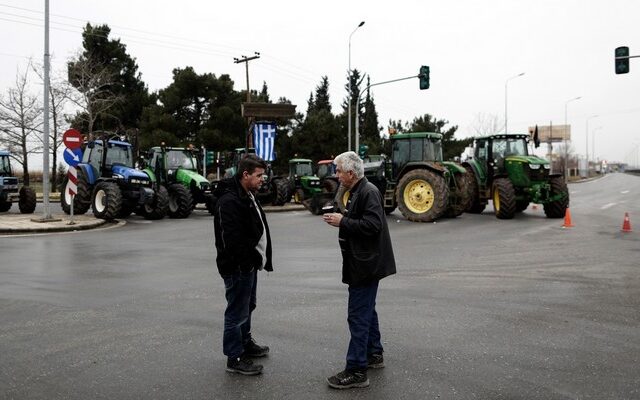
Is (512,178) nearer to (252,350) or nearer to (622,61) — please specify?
(622,61)

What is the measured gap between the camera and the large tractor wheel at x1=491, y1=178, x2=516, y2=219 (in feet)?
56.3

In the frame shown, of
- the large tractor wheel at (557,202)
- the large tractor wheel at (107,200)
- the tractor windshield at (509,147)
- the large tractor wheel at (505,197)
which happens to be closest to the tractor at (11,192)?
the large tractor wheel at (107,200)

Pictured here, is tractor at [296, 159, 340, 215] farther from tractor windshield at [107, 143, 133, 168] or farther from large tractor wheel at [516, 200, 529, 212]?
large tractor wheel at [516, 200, 529, 212]

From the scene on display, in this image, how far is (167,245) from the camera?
12672mm

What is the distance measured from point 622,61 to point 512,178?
8.65 meters

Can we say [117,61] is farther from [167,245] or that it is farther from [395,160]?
[167,245]

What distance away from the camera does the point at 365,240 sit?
4.42 metres

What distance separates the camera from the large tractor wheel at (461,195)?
60.4ft

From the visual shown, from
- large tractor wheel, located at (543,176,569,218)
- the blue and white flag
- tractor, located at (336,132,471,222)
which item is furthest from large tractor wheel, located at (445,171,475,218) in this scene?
the blue and white flag

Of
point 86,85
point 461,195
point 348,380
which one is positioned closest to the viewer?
point 348,380

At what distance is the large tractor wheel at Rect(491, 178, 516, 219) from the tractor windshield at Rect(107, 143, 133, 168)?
492 inches

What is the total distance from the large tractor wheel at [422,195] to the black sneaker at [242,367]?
43.3 feet

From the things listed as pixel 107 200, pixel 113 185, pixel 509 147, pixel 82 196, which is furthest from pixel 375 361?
pixel 82 196

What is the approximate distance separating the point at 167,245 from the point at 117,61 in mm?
38338
